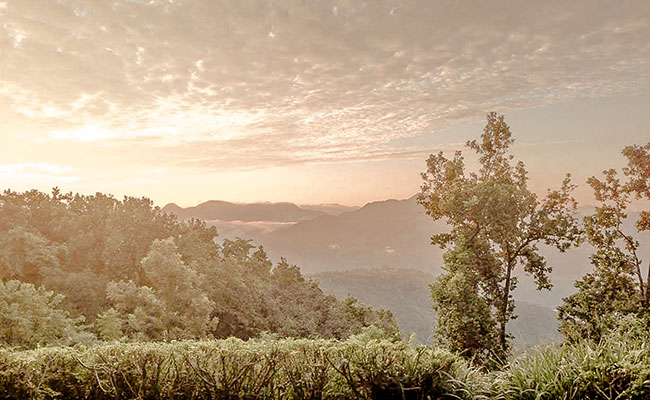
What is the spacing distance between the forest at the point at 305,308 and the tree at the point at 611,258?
43 millimetres

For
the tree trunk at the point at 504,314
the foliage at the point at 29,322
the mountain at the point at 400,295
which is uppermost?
the foliage at the point at 29,322

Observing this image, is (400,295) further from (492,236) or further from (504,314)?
(492,236)

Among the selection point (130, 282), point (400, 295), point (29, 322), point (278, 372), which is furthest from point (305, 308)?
point (400, 295)

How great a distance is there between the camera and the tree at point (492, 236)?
11.9m

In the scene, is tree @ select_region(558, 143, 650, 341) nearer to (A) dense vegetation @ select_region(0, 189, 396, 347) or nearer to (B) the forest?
(B) the forest

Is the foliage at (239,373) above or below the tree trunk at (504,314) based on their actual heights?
above

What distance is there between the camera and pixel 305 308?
27.4 m

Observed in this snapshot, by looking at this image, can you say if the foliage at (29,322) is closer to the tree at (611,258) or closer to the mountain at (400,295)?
the tree at (611,258)

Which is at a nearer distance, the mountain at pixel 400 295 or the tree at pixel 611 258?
the tree at pixel 611 258

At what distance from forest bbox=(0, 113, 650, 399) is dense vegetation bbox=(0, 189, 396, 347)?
76 millimetres

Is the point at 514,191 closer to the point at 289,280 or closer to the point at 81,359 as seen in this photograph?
the point at 81,359

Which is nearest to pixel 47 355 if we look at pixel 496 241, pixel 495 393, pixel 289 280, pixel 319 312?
pixel 495 393

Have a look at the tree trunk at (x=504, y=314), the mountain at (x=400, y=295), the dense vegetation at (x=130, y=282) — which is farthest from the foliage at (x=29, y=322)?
the mountain at (x=400, y=295)

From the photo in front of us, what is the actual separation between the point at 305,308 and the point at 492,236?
56.5 feet
